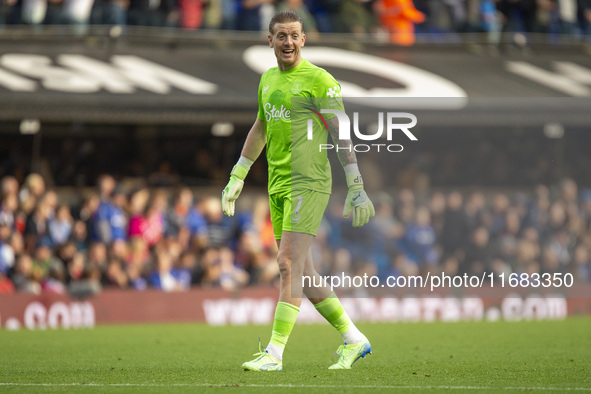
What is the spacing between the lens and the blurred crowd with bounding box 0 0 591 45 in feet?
52.9

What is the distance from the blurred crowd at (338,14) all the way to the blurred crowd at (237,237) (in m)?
2.75

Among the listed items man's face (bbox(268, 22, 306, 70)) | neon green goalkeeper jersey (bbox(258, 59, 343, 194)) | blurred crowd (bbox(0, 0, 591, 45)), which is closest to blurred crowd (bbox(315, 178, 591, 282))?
blurred crowd (bbox(0, 0, 591, 45))

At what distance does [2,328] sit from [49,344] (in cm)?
365

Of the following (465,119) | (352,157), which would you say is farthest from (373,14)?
(352,157)

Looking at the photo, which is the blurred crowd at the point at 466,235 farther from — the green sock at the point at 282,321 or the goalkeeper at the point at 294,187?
the green sock at the point at 282,321

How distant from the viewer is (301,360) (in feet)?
26.9

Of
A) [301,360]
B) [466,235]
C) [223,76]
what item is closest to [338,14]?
[223,76]

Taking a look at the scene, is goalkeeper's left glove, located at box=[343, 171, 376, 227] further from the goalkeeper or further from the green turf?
the green turf

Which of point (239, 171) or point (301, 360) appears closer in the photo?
point (239, 171)

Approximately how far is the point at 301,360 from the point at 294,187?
72.3 inches

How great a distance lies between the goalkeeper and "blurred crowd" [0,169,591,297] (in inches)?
242

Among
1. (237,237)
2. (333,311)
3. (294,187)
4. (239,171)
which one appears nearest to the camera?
(294,187)

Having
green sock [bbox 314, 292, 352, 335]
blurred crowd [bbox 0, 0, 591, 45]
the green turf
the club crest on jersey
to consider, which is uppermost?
the club crest on jersey

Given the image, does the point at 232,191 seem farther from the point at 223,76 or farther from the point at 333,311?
the point at 223,76
